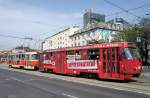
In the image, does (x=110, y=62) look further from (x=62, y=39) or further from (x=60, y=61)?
(x=62, y=39)

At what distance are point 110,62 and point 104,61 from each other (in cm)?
85

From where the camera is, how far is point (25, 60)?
50062 mm

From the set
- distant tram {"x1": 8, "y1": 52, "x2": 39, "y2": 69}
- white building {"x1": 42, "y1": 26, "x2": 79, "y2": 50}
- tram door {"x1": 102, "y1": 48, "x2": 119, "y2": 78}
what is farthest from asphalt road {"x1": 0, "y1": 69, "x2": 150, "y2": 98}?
white building {"x1": 42, "y1": 26, "x2": 79, "y2": 50}

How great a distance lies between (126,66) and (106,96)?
28.0 ft

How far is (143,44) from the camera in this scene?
68625 millimetres

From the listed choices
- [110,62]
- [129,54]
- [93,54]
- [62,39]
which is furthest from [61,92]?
[62,39]

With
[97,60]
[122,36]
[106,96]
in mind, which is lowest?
[106,96]

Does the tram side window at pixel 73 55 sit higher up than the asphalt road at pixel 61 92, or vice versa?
the tram side window at pixel 73 55

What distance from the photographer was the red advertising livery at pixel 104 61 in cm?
2359

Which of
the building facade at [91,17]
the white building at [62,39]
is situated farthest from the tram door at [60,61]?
the white building at [62,39]

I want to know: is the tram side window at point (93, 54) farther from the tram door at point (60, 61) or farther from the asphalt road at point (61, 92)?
the asphalt road at point (61, 92)

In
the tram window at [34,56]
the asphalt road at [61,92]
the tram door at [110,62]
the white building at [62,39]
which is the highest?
the white building at [62,39]

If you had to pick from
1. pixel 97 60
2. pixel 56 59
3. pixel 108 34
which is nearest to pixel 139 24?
pixel 108 34

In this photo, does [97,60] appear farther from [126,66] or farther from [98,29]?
[98,29]
